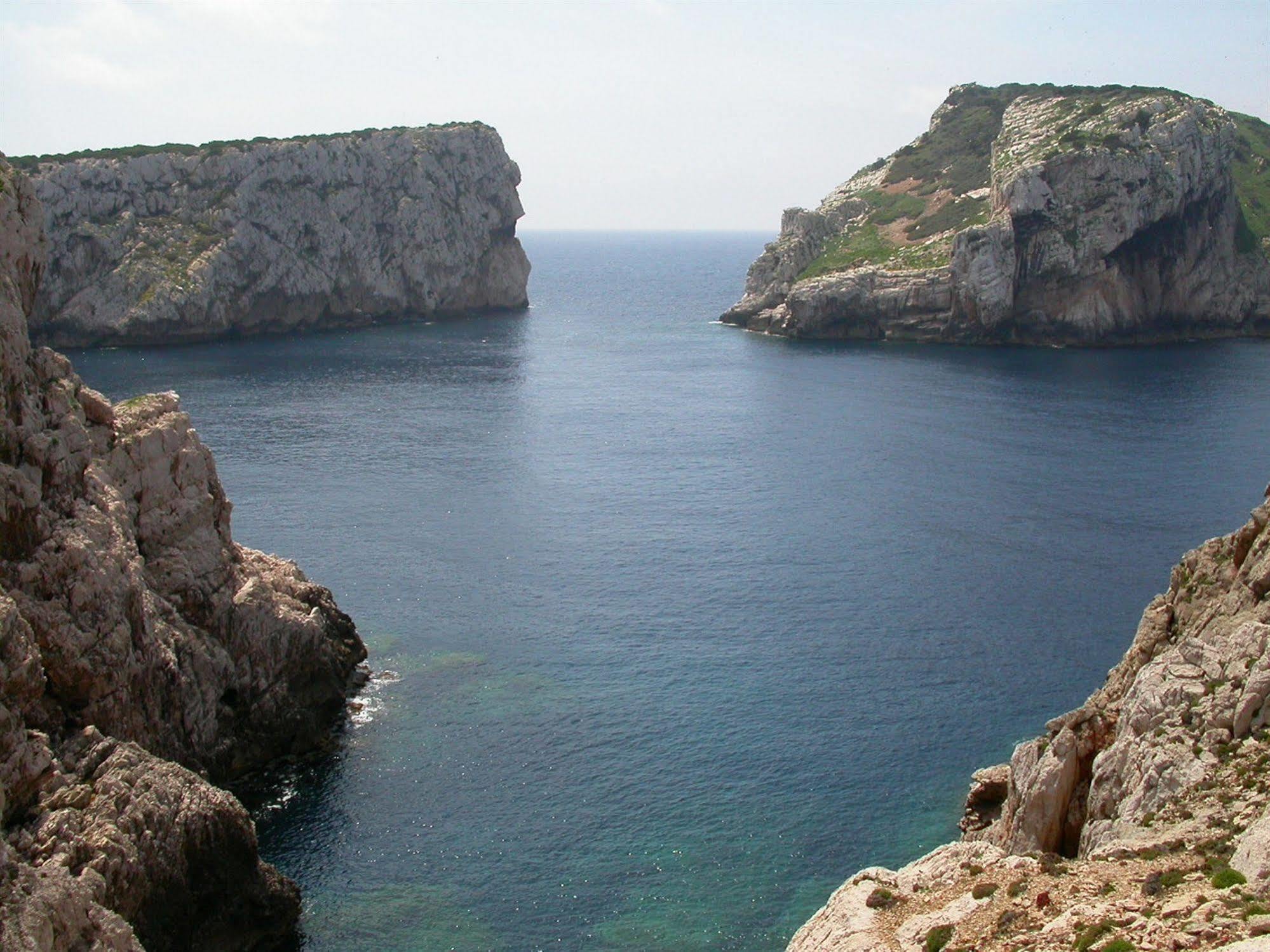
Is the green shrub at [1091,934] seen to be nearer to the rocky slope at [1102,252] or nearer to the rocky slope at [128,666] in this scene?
the rocky slope at [128,666]

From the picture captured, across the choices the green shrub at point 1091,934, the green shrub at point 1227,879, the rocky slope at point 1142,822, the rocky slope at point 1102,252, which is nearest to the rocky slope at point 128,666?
the rocky slope at point 1142,822

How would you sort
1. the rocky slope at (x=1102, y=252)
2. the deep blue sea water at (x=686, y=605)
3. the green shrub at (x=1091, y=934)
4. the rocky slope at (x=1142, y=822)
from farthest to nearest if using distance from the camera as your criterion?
the rocky slope at (x=1102, y=252) → the deep blue sea water at (x=686, y=605) → the rocky slope at (x=1142, y=822) → the green shrub at (x=1091, y=934)

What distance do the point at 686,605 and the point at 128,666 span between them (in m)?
37.0

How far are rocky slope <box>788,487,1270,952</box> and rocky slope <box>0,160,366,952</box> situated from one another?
2210 centimetres

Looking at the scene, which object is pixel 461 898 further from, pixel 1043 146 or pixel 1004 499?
pixel 1043 146

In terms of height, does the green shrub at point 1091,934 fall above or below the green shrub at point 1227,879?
below

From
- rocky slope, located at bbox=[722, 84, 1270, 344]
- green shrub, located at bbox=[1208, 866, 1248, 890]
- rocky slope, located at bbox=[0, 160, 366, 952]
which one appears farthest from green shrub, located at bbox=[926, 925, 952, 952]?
rocky slope, located at bbox=[722, 84, 1270, 344]

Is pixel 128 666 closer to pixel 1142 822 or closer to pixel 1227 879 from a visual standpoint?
pixel 1142 822

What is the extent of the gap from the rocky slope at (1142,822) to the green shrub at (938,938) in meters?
0.05

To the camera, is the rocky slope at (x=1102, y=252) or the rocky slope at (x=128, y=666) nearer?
the rocky slope at (x=128, y=666)

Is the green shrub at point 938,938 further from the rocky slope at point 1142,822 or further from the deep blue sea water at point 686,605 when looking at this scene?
the deep blue sea water at point 686,605

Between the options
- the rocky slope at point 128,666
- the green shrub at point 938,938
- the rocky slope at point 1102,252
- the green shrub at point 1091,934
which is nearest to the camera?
the green shrub at point 1091,934

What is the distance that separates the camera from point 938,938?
3198 cm

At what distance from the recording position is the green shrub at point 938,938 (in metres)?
31.8
